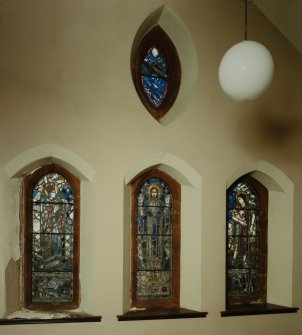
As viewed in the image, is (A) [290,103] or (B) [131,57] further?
(A) [290,103]

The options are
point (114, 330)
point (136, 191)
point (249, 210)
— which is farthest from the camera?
point (249, 210)

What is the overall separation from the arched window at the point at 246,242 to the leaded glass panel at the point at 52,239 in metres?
1.51

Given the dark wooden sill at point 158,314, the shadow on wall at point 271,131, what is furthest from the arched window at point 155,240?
the shadow on wall at point 271,131

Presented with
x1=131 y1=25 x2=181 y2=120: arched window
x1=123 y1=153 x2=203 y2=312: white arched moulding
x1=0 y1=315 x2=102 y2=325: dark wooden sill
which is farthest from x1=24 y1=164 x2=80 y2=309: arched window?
x1=131 y1=25 x2=181 y2=120: arched window

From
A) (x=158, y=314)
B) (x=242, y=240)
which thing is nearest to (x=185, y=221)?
(x=242, y=240)

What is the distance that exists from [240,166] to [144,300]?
1.51 meters

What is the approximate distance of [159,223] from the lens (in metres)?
4.45

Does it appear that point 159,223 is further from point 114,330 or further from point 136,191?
point 114,330

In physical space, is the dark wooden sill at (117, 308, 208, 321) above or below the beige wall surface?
below

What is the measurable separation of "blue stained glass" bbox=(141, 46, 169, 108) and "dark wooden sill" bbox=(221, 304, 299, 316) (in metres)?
2.00

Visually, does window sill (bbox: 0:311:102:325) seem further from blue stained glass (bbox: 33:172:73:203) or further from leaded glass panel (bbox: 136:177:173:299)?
blue stained glass (bbox: 33:172:73:203)

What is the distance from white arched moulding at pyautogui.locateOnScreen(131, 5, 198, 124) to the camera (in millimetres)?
4312

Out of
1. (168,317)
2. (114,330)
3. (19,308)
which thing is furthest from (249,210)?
(19,308)

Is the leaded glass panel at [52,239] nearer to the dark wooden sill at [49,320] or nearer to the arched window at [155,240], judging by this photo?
the dark wooden sill at [49,320]
